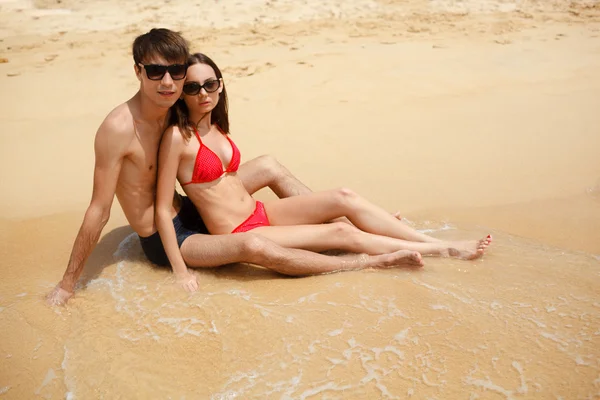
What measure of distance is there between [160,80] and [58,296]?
4.57ft

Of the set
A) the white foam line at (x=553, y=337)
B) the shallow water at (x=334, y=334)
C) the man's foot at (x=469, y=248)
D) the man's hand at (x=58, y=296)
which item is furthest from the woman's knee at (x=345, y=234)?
the man's hand at (x=58, y=296)

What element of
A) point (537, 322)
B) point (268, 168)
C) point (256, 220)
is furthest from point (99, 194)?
point (537, 322)

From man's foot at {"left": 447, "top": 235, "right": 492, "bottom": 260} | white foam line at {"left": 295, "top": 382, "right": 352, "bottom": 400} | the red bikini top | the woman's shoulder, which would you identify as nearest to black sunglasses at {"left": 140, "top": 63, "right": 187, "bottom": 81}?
the woman's shoulder

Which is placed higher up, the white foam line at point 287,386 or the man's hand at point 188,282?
the man's hand at point 188,282

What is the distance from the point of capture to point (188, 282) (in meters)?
3.50

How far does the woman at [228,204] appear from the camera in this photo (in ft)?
11.4

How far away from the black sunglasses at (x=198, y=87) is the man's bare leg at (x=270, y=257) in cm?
88

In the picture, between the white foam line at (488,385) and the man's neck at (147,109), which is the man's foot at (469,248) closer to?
the white foam line at (488,385)

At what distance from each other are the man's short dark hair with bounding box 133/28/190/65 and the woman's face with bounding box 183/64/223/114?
0.60 feet

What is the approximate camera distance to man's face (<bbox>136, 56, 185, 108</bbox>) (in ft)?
10.6

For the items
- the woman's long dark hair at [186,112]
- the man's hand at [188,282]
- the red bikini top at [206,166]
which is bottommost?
the man's hand at [188,282]

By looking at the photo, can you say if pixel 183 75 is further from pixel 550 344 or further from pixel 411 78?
pixel 411 78

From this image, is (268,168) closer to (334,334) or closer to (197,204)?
(197,204)

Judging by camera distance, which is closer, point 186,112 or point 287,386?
point 287,386
